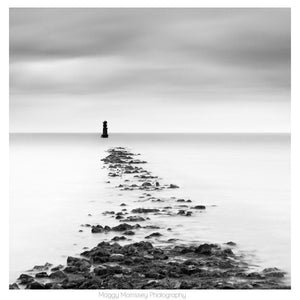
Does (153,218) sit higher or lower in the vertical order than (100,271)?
higher

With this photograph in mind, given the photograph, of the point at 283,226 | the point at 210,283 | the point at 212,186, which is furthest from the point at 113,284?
the point at 212,186

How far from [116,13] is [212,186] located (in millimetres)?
10889

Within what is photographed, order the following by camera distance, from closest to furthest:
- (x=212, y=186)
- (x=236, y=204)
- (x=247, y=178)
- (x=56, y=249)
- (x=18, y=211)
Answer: (x=56, y=249)
(x=18, y=211)
(x=236, y=204)
(x=212, y=186)
(x=247, y=178)

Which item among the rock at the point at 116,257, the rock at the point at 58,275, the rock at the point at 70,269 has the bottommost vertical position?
the rock at the point at 58,275

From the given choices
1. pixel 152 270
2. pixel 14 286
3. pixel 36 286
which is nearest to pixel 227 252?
pixel 152 270

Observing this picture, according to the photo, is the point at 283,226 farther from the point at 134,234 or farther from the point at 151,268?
the point at 151,268

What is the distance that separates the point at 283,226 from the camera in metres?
13.6

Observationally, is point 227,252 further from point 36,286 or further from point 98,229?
point 36,286

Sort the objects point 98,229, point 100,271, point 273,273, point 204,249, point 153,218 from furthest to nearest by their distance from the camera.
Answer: point 153,218
point 98,229
point 204,249
point 273,273
point 100,271

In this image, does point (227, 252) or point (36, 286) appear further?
point (227, 252)

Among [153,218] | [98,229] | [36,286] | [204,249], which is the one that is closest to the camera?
[36,286]

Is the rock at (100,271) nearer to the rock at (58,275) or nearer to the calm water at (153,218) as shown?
the rock at (58,275)
